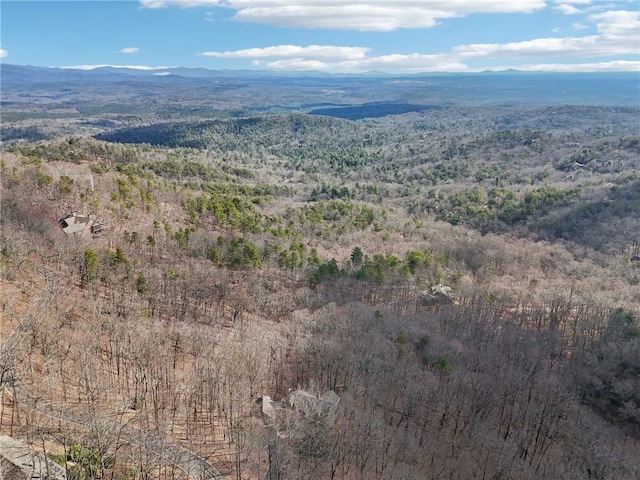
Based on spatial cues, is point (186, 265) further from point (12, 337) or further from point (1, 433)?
point (1, 433)

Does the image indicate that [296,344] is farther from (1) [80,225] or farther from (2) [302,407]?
(1) [80,225]

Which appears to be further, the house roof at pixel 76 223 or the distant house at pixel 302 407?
the house roof at pixel 76 223

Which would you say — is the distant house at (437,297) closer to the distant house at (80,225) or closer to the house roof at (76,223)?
the distant house at (80,225)

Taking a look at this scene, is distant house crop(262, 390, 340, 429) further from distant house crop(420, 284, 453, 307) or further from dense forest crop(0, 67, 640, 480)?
distant house crop(420, 284, 453, 307)

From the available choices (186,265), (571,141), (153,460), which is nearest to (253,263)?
(186,265)

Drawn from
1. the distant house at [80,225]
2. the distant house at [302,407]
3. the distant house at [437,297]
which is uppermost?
the distant house at [80,225]

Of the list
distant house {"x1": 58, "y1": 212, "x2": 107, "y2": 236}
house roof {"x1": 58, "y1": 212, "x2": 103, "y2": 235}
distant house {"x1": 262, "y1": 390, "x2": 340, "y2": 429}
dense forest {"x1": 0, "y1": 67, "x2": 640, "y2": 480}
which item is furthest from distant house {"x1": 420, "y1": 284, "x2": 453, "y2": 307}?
house roof {"x1": 58, "y1": 212, "x2": 103, "y2": 235}

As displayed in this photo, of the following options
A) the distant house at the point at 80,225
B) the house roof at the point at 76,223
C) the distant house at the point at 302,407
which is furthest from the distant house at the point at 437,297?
the house roof at the point at 76,223

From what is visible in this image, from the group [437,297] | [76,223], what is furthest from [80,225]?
[437,297]
